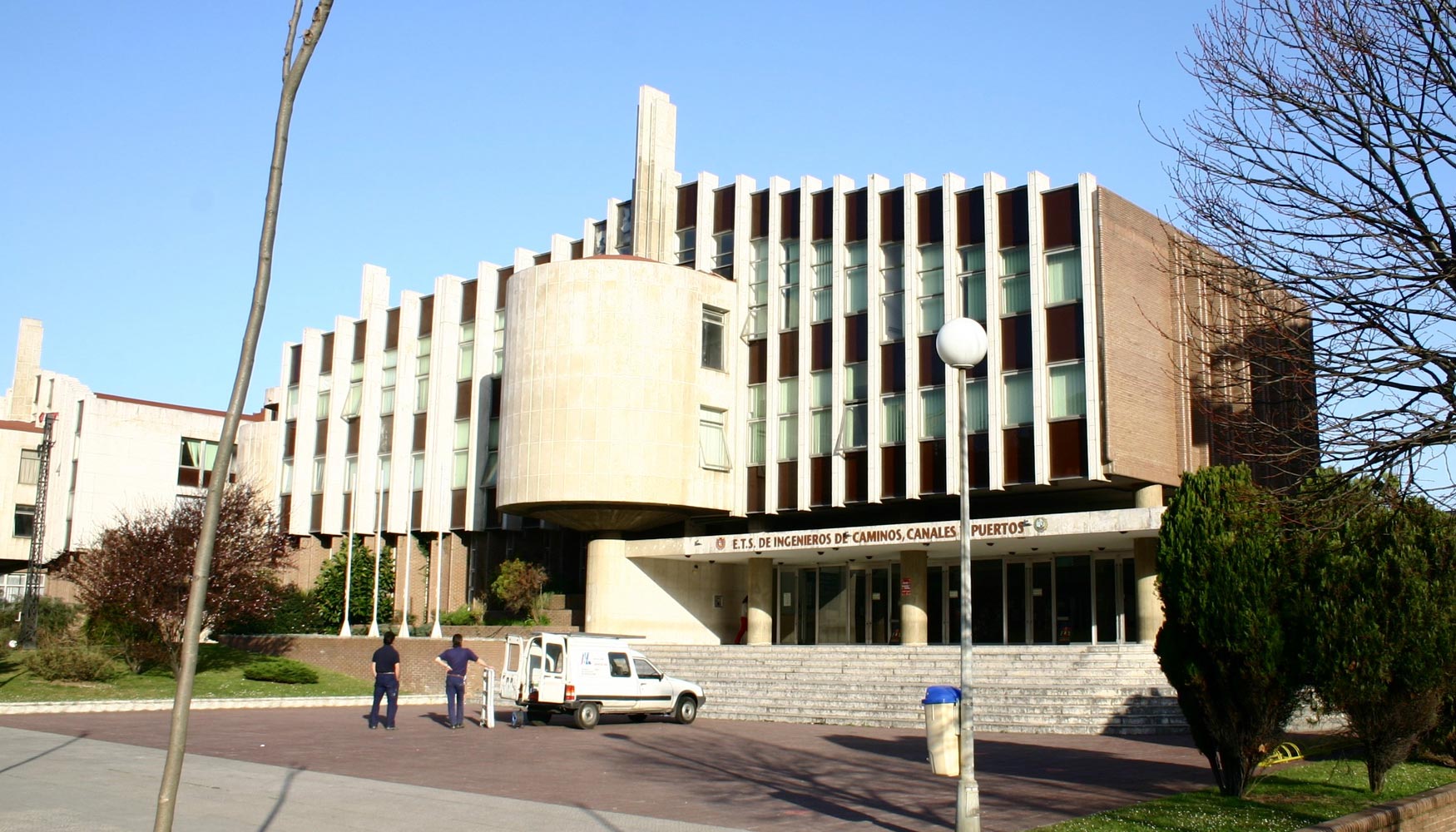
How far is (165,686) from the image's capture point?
3425cm

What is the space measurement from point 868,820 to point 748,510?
1225 inches

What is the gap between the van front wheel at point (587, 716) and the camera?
25.2m

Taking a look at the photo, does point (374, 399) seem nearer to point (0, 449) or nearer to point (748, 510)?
point (748, 510)

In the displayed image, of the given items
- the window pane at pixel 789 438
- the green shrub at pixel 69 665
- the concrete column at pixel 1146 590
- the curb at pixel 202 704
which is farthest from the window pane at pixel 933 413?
the green shrub at pixel 69 665

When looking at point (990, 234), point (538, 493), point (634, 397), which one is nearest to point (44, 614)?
point (538, 493)

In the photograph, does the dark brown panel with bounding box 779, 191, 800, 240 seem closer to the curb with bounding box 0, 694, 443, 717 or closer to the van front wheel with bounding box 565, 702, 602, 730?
the curb with bounding box 0, 694, 443, 717

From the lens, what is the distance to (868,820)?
13.2m

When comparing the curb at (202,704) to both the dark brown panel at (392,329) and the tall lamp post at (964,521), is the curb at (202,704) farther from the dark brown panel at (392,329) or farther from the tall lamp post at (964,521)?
the dark brown panel at (392,329)

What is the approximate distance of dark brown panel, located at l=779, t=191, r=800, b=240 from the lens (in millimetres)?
44969

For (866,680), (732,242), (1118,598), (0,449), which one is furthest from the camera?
(0,449)

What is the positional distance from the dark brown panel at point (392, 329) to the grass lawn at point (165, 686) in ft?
61.0

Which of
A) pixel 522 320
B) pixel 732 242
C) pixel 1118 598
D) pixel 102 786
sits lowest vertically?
pixel 102 786

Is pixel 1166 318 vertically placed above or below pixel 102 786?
above

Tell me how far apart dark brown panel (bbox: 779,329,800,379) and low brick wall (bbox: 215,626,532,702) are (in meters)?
12.4
